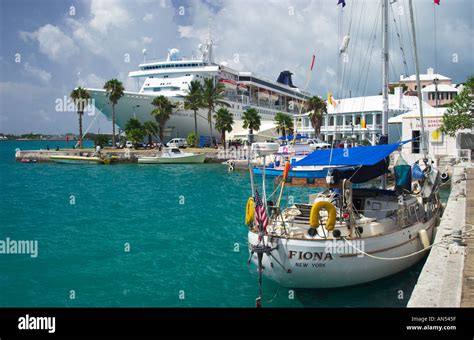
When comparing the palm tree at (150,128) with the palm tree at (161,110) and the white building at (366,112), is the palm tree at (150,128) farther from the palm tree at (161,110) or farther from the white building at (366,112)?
the white building at (366,112)

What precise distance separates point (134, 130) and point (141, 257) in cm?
4994

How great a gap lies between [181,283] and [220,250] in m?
3.33

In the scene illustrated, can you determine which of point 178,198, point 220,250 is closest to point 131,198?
point 178,198

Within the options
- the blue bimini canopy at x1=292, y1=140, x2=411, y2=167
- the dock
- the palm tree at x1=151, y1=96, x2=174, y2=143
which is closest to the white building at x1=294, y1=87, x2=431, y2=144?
the dock

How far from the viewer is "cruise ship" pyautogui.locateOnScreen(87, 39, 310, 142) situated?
209ft

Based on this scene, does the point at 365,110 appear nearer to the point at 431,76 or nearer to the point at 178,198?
the point at 178,198

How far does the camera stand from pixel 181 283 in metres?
11.6

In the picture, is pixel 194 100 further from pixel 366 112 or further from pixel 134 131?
pixel 366 112

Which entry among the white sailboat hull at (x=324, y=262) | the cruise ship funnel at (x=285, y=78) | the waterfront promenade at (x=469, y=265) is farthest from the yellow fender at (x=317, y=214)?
the cruise ship funnel at (x=285, y=78)

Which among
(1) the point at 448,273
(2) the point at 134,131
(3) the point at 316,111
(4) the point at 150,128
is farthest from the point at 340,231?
(4) the point at 150,128

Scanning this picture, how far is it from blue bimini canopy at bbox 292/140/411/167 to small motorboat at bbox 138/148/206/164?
40150 millimetres

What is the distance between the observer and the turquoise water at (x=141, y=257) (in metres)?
10.5

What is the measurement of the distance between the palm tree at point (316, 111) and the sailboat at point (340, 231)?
45.5m

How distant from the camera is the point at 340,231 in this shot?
1018cm
